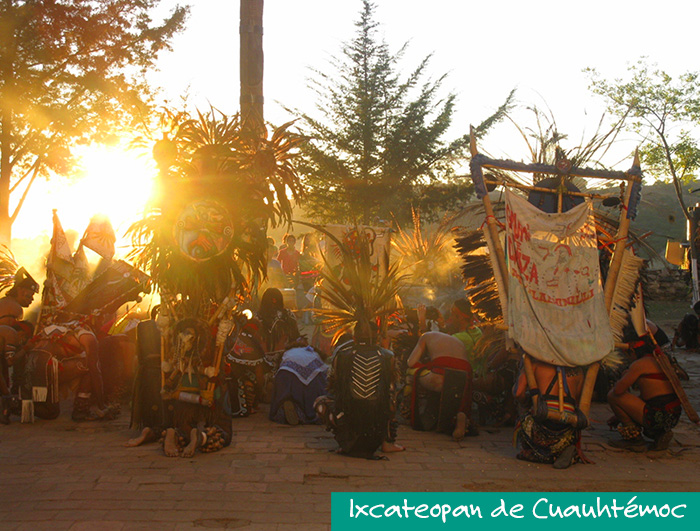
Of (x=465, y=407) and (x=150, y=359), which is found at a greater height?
(x=150, y=359)

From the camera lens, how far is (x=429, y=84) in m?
21.5

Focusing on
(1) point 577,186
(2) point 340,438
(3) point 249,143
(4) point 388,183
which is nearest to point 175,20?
(4) point 388,183

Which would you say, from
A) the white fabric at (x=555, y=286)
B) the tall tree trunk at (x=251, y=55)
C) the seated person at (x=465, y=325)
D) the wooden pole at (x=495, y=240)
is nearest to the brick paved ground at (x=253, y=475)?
the white fabric at (x=555, y=286)

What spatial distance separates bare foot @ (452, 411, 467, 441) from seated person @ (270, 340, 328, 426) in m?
1.67

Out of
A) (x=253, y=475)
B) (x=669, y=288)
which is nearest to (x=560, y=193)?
(x=253, y=475)

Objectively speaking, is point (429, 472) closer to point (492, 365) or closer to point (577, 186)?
point (492, 365)

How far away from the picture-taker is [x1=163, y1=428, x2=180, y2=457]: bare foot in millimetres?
6609

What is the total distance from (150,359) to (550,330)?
4.03 m

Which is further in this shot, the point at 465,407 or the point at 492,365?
the point at 492,365

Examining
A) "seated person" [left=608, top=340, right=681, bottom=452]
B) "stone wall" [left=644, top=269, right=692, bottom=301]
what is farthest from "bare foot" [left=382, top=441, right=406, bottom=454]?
"stone wall" [left=644, top=269, right=692, bottom=301]

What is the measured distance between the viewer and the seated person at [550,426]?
6625 mm

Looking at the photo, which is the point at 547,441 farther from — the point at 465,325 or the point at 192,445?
the point at 192,445

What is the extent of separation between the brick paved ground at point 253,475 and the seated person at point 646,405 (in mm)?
201

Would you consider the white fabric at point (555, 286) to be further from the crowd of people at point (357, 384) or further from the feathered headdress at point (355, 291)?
the feathered headdress at point (355, 291)
